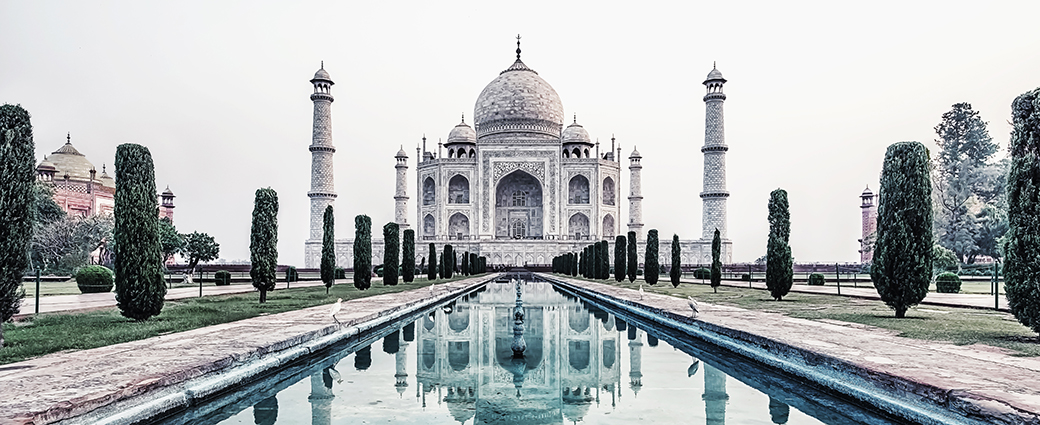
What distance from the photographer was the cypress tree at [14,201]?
205 inches

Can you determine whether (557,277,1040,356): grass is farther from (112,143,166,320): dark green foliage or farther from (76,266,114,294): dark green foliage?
(76,266,114,294): dark green foliage

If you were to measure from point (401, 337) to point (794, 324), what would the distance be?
13.1 feet

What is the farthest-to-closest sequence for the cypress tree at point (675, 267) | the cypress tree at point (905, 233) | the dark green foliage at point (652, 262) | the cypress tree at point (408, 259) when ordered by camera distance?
the cypress tree at point (408, 259), the dark green foliage at point (652, 262), the cypress tree at point (675, 267), the cypress tree at point (905, 233)

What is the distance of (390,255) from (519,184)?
79.3 feet

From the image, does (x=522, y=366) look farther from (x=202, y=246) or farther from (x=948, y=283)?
(x=202, y=246)

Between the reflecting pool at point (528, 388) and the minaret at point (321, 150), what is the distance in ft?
89.4

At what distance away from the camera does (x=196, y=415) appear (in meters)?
3.52

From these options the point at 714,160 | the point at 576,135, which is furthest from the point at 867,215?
the point at 576,135

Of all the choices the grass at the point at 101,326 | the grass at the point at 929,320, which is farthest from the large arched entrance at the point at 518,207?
the grass at the point at 101,326

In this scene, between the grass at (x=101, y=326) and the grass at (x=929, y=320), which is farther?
the grass at (x=929, y=320)

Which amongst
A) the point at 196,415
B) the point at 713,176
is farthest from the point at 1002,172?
the point at 196,415

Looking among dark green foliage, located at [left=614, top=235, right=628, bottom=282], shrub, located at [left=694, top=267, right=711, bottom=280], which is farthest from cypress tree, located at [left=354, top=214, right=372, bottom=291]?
shrub, located at [left=694, top=267, right=711, bottom=280]

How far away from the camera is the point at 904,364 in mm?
3961

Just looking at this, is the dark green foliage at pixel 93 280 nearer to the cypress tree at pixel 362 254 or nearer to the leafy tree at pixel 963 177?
the cypress tree at pixel 362 254
